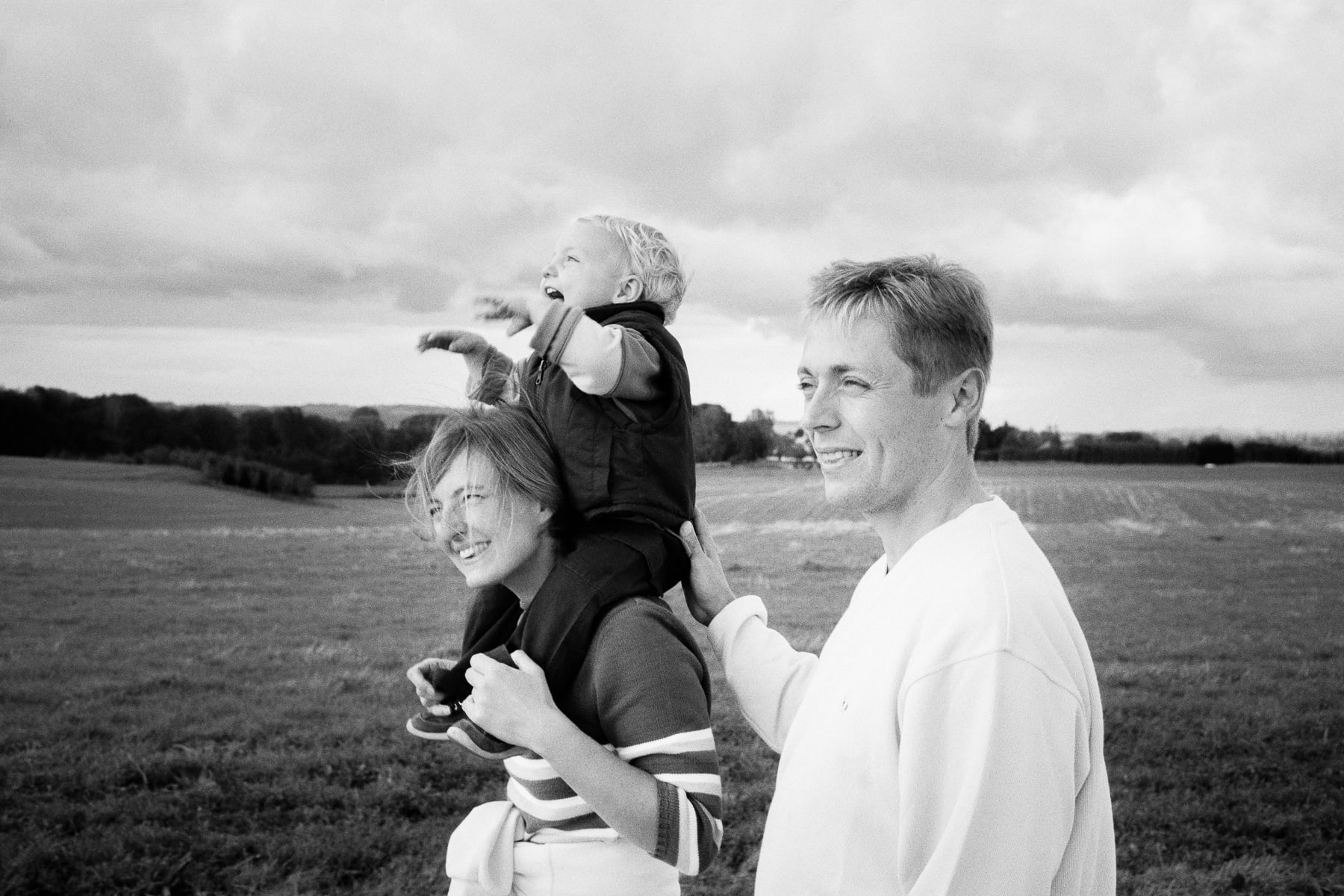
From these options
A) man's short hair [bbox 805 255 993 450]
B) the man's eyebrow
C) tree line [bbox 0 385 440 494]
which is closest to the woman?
the man's eyebrow

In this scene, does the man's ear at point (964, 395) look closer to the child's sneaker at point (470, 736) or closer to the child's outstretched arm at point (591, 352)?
the child's outstretched arm at point (591, 352)

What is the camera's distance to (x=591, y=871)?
1.71 meters

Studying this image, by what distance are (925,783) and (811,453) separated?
64cm

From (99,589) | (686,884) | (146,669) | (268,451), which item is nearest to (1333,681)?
(686,884)

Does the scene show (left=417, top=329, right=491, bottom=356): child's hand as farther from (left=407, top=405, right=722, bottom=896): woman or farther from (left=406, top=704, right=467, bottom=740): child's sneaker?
(left=406, top=704, right=467, bottom=740): child's sneaker

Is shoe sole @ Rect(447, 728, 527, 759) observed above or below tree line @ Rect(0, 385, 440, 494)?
below

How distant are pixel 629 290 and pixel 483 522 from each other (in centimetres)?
61

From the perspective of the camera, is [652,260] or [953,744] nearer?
[953,744]

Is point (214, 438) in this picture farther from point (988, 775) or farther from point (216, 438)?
point (988, 775)

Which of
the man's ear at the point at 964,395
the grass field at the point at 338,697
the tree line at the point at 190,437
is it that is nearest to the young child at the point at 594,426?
the man's ear at the point at 964,395

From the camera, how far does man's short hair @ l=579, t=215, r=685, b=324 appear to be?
2.05 metres

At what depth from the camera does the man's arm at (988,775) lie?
1.19 meters

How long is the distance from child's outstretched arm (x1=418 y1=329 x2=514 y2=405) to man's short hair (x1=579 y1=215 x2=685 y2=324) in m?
0.36

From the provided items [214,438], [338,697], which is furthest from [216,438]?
[338,697]
